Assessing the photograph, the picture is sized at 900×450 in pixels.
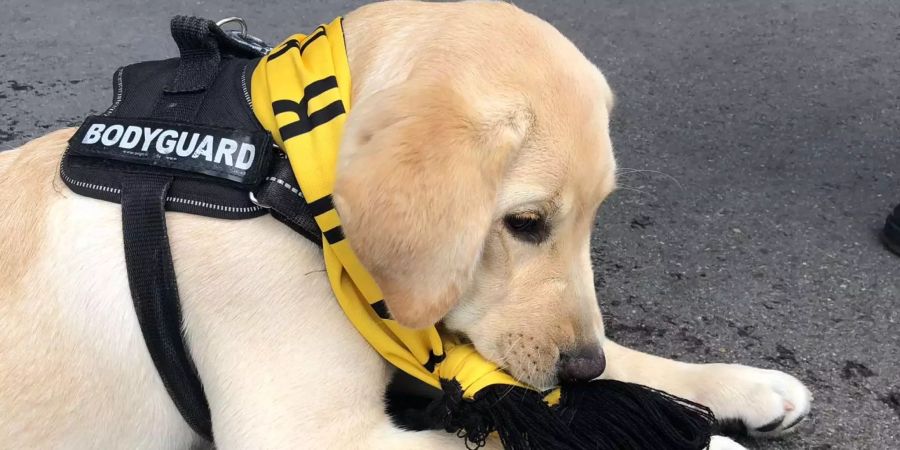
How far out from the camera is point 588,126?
5.18 feet

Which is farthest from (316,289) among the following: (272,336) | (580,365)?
(580,365)

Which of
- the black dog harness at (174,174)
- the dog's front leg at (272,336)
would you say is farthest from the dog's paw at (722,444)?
the black dog harness at (174,174)

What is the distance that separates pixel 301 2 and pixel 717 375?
425 centimetres

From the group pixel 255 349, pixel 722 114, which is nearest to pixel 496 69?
→ pixel 255 349

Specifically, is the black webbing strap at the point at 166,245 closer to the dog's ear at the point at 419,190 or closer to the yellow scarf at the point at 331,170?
the yellow scarf at the point at 331,170

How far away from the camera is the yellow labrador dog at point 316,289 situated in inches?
60.3

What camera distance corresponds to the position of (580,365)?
1.62m

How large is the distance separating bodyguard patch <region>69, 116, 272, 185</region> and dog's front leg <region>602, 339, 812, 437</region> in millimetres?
977

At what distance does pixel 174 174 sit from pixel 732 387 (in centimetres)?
141

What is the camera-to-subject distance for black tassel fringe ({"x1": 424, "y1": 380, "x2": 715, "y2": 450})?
61.4 inches

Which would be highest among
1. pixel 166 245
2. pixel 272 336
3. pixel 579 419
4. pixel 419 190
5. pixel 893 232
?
pixel 419 190

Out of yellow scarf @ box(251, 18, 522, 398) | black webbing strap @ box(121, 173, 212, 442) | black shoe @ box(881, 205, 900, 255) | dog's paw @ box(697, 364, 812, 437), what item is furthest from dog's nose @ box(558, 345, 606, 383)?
black shoe @ box(881, 205, 900, 255)

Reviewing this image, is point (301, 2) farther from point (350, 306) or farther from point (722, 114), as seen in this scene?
point (350, 306)

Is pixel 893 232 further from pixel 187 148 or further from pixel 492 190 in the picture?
pixel 187 148
